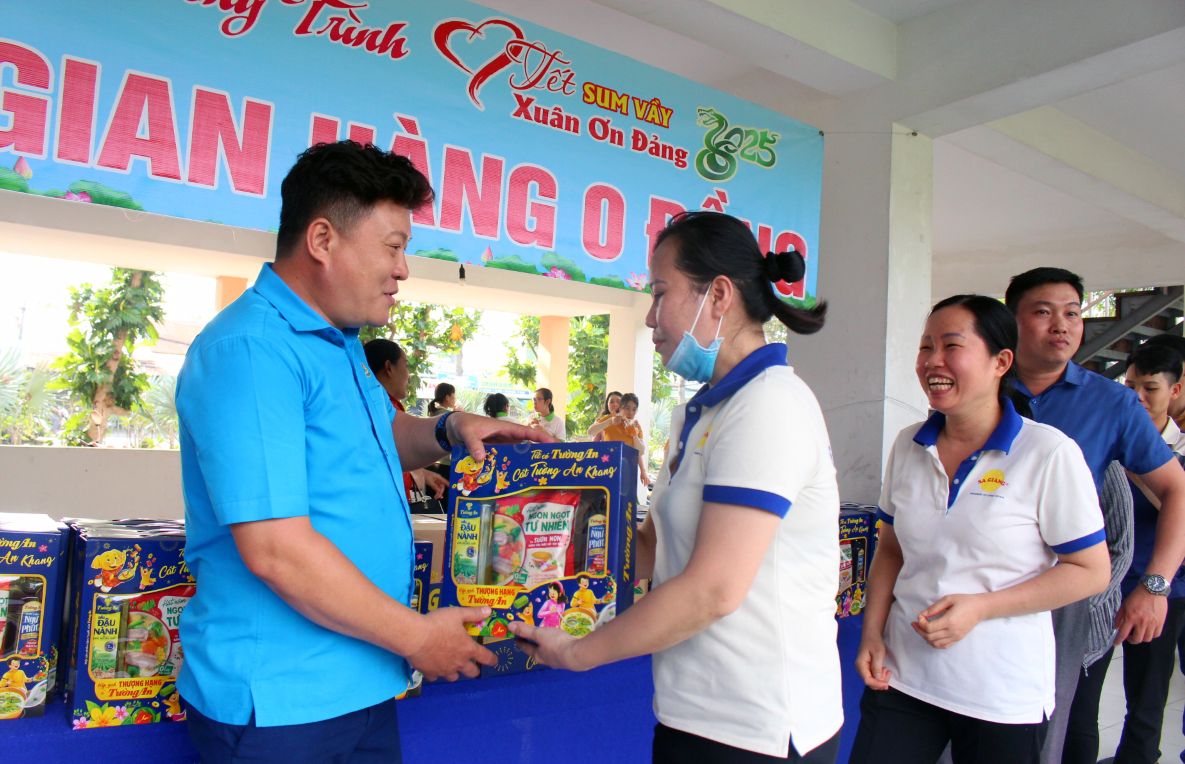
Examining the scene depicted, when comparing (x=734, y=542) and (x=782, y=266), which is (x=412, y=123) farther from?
(x=734, y=542)

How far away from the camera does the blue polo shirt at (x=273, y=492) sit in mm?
1126

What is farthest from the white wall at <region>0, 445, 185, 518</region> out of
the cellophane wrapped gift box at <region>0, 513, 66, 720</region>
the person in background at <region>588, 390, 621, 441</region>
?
the cellophane wrapped gift box at <region>0, 513, 66, 720</region>

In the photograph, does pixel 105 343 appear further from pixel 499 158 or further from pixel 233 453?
pixel 233 453

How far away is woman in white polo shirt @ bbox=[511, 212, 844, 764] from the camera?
119cm

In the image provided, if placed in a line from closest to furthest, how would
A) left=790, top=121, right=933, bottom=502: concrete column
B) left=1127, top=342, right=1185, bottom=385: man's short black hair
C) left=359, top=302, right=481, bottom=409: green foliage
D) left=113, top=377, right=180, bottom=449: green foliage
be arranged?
left=1127, top=342, right=1185, bottom=385: man's short black hair < left=790, top=121, right=933, bottom=502: concrete column < left=113, top=377, right=180, bottom=449: green foliage < left=359, top=302, right=481, bottom=409: green foliage

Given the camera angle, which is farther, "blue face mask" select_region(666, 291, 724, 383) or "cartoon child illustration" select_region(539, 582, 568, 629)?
"cartoon child illustration" select_region(539, 582, 568, 629)

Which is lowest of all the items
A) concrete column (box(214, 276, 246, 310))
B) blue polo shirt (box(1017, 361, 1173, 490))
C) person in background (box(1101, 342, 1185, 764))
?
person in background (box(1101, 342, 1185, 764))

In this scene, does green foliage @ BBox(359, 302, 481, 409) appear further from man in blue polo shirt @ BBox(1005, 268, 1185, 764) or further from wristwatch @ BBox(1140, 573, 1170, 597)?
wristwatch @ BBox(1140, 573, 1170, 597)

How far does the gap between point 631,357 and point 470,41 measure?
9461mm

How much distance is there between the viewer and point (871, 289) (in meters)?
3.82

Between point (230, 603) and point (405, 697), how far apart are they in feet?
2.12

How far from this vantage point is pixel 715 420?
4.24ft

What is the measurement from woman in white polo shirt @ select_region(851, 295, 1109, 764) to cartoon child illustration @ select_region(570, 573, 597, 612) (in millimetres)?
670

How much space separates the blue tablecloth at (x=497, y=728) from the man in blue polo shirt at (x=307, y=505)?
31 centimetres
